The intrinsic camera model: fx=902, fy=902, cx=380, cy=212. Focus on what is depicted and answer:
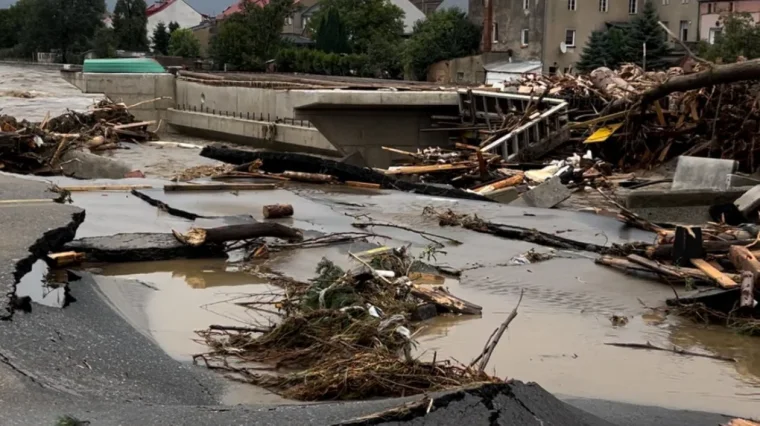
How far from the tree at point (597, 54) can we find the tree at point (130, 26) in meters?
54.3

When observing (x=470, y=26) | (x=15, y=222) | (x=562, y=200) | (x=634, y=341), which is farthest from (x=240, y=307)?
(x=470, y=26)

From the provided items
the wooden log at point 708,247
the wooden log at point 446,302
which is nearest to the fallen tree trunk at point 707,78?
the wooden log at point 708,247

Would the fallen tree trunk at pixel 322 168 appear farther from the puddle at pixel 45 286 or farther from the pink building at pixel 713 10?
the pink building at pixel 713 10

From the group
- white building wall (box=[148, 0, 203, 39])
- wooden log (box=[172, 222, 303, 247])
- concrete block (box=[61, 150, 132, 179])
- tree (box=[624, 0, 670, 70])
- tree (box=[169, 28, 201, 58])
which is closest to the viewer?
wooden log (box=[172, 222, 303, 247])

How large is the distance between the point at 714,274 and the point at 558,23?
53.3m

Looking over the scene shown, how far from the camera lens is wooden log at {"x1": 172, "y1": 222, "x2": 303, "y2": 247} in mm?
9344

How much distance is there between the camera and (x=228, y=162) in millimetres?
17188

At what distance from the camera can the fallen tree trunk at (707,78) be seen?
1498 centimetres

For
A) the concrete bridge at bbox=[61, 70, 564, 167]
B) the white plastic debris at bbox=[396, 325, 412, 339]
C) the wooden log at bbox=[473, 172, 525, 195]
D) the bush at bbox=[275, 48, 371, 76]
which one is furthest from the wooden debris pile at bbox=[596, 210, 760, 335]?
the bush at bbox=[275, 48, 371, 76]

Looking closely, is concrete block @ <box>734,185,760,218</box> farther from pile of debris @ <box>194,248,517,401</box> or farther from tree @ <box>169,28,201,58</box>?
tree @ <box>169,28,201,58</box>

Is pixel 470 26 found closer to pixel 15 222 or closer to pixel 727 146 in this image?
pixel 727 146

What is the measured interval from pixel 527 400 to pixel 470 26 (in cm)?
6106

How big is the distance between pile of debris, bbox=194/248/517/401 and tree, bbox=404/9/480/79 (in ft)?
175

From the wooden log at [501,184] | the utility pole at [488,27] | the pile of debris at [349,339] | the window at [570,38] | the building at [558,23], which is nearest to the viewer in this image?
the pile of debris at [349,339]
